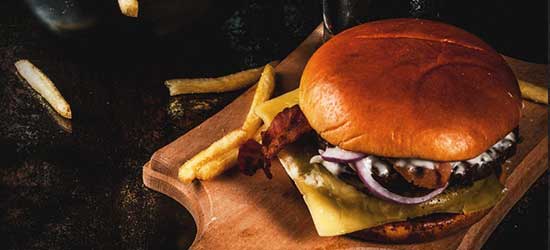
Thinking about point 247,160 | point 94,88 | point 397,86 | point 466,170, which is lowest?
point 94,88

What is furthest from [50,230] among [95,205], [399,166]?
[399,166]

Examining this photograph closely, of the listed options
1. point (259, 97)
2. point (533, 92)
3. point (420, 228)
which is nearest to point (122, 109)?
point (259, 97)

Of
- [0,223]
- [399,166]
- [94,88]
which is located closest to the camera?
[399,166]

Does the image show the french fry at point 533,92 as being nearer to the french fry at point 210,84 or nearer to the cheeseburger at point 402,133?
the cheeseburger at point 402,133

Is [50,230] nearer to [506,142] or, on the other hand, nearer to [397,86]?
[397,86]

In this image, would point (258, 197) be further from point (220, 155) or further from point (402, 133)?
point (402, 133)

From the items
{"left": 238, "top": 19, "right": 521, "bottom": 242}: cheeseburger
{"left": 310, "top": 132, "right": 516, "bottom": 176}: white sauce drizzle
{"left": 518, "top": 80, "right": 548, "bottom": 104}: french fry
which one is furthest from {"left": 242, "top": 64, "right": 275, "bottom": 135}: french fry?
{"left": 518, "top": 80, "right": 548, "bottom": 104}: french fry

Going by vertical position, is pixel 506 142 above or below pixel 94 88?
above
